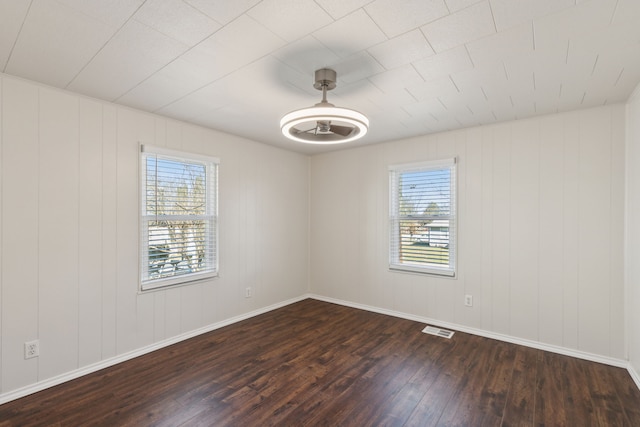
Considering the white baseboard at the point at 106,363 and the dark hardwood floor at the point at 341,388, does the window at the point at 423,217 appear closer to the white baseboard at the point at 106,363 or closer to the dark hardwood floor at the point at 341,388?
the dark hardwood floor at the point at 341,388

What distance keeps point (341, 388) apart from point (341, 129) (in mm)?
2062

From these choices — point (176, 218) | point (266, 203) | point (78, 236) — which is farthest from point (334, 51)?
point (266, 203)

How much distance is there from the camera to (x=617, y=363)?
281cm

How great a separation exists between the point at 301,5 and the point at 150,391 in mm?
2828

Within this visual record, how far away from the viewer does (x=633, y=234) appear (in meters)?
2.62

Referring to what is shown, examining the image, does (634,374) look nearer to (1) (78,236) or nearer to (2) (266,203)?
(2) (266,203)

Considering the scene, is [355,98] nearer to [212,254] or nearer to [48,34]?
[48,34]

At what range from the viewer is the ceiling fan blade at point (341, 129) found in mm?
2461

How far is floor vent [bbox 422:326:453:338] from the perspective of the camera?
3.53 m

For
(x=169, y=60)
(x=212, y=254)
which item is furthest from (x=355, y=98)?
(x=212, y=254)

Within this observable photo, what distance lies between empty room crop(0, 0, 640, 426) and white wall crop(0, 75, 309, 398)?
0.06 ft

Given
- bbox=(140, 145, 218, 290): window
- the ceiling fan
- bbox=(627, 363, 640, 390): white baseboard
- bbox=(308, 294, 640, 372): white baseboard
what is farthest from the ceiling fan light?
bbox=(627, 363, 640, 390): white baseboard

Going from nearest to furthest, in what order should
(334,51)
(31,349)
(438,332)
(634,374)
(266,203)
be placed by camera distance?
(334,51) < (31,349) < (634,374) < (438,332) < (266,203)

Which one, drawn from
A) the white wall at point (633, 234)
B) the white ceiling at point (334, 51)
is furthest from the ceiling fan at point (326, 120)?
the white wall at point (633, 234)
